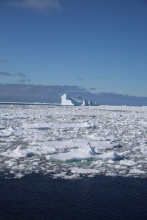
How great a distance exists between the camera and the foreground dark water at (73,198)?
13.4 ft

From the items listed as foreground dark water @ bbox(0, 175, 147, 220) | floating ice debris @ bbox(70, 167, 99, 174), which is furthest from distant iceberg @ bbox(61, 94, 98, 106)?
foreground dark water @ bbox(0, 175, 147, 220)

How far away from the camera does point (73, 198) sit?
4.71m

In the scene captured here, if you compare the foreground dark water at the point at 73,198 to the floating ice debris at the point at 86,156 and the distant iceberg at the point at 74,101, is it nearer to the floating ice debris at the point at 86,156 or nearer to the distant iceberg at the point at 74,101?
Answer: the floating ice debris at the point at 86,156

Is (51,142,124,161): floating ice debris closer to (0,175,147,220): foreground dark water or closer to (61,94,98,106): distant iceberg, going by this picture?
(0,175,147,220): foreground dark water

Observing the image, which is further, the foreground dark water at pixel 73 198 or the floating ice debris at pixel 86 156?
the floating ice debris at pixel 86 156

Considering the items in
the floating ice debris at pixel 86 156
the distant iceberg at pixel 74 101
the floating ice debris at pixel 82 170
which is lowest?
the floating ice debris at pixel 82 170

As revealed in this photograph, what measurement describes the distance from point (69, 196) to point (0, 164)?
292cm

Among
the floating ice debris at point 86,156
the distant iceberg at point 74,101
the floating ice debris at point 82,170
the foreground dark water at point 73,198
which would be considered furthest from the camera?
the distant iceberg at point 74,101

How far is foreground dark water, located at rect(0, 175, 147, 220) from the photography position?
4074mm

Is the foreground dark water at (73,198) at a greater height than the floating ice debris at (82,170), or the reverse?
the floating ice debris at (82,170)

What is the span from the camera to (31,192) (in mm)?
4941

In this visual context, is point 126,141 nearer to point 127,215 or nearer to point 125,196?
point 125,196

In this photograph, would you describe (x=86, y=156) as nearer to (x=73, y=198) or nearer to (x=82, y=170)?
(x=82, y=170)

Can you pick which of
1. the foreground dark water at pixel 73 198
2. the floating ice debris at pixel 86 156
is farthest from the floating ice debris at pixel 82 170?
the floating ice debris at pixel 86 156
